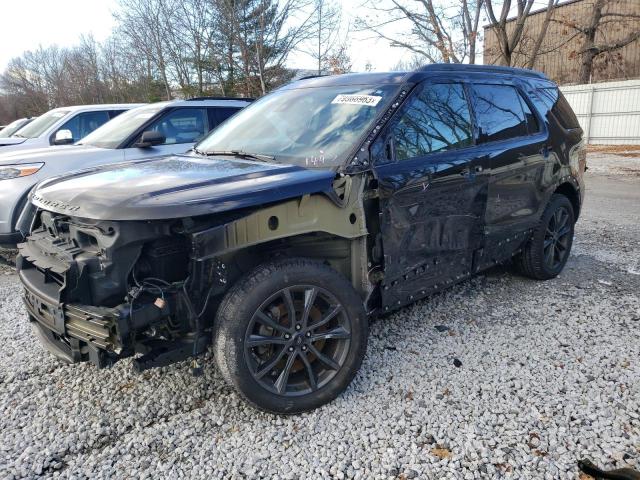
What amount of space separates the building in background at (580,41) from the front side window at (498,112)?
71.6 feet

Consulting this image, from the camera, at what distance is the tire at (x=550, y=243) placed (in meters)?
4.50

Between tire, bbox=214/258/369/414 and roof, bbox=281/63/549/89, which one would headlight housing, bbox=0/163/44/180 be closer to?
roof, bbox=281/63/549/89

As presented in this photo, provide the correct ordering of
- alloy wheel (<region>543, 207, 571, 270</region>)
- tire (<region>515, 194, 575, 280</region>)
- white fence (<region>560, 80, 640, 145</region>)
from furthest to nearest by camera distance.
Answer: white fence (<region>560, 80, 640, 145</region>) → alloy wheel (<region>543, 207, 571, 270</region>) → tire (<region>515, 194, 575, 280</region>)

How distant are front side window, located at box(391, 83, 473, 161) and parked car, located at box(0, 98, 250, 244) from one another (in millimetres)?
2923

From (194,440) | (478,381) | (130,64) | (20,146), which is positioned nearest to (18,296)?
(194,440)

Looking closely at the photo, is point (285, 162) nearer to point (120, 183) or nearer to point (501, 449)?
point (120, 183)

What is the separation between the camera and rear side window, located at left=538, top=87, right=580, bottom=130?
466 cm

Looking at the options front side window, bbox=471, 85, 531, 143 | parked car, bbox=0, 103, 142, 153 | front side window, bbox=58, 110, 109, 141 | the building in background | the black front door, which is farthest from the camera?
the building in background

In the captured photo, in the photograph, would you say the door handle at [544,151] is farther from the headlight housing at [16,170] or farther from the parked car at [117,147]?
the headlight housing at [16,170]

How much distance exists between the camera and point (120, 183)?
8.63 ft

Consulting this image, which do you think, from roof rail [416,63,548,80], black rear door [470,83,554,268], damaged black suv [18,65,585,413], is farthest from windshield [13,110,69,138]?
black rear door [470,83,554,268]

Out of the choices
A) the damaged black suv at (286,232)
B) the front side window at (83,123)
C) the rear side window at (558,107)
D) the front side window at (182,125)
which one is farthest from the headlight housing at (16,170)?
the rear side window at (558,107)

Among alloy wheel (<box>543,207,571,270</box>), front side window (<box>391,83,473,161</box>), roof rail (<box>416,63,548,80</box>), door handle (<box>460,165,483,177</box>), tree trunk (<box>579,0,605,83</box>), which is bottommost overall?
alloy wheel (<box>543,207,571,270</box>)

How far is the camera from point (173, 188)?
246 centimetres
